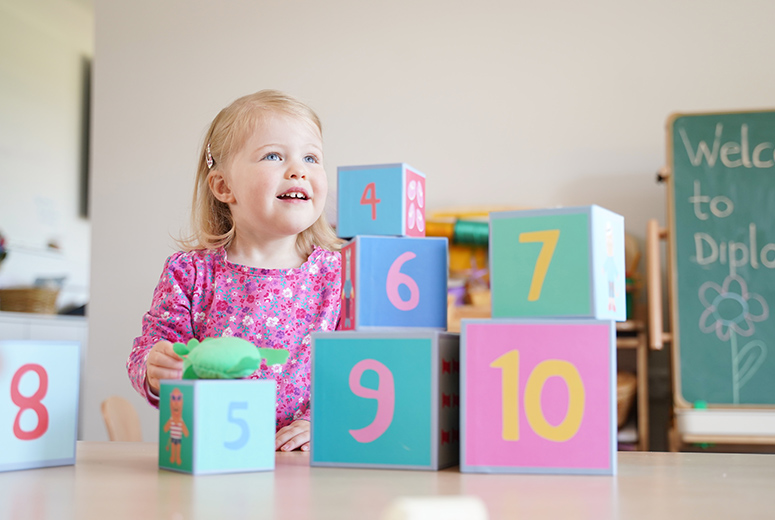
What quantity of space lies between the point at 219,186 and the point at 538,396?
2.55 feet

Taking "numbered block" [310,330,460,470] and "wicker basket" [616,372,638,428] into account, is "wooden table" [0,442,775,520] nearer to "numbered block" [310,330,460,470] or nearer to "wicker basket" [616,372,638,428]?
"numbered block" [310,330,460,470]

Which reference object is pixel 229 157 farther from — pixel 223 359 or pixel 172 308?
pixel 223 359

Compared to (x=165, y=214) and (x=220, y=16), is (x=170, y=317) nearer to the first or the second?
(x=165, y=214)

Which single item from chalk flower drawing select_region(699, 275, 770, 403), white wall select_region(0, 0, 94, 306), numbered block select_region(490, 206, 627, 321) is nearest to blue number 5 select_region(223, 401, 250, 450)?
numbered block select_region(490, 206, 627, 321)

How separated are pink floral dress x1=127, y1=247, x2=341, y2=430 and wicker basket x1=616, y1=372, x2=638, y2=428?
1.26 meters

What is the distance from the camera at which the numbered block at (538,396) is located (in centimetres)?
62

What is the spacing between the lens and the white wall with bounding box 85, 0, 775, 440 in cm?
257

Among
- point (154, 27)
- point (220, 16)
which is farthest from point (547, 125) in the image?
point (154, 27)

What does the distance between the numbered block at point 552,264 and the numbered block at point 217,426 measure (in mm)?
225

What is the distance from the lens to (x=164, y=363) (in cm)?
81

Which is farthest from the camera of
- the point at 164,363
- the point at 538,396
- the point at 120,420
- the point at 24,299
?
the point at 24,299

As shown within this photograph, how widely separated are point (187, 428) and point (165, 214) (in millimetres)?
2475

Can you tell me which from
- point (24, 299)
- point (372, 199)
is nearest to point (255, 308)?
point (372, 199)

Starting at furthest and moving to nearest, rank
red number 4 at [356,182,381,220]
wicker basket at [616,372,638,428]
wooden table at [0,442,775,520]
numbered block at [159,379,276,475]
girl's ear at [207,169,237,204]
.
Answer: wicker basket at [616,372,638,428], girl's ear at [207,169,237,204], red number 4 at [356,182,381,220], numbered block at [159,379,276,475], wooden table at [0,442,775,520]
